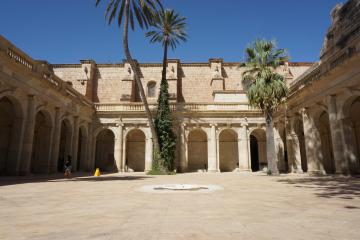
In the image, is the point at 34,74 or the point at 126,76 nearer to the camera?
the point at 34,74

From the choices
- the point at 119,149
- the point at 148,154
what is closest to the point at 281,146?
the point at 148,154

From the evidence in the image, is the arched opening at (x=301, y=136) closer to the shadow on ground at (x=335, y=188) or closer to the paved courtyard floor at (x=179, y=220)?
the shadow on ground at (x=335, y=188)

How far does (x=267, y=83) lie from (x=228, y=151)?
475 inches

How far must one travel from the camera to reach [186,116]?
1069 inches

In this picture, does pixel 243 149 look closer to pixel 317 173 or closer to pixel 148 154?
pixel 317 173

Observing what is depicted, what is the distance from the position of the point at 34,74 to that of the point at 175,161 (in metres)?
15.6

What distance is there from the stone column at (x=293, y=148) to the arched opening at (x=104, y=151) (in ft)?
61.4

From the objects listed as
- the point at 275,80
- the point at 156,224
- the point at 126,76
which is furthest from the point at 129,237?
the point at 126,76

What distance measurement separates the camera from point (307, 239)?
3.28 m

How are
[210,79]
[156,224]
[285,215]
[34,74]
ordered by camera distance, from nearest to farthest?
[156,224]
[285,215]
[34,74]
[210,79]

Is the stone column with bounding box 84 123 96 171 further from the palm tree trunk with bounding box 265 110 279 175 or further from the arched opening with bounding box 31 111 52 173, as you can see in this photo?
the palm tree trunk with bounding box 265 110 279 175

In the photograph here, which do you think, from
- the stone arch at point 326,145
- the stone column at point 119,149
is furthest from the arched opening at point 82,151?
the stone arch at point 326,145

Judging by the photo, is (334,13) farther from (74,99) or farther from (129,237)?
(129,237)

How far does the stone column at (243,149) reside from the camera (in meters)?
26.8
